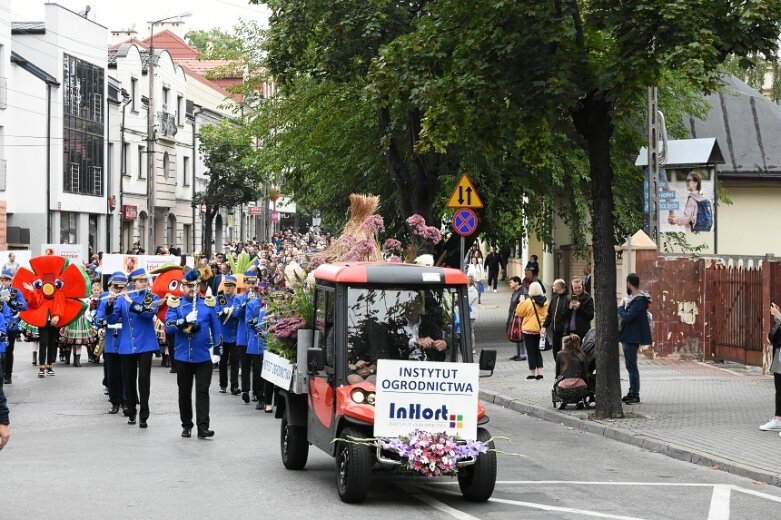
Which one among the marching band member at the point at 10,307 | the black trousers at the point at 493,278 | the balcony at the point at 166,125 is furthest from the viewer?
the balcony at the point at 166,125

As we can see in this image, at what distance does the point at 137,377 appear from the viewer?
16.4 metres

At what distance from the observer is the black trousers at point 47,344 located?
23372mm

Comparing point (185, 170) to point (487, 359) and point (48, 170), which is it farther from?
point (487, 359)

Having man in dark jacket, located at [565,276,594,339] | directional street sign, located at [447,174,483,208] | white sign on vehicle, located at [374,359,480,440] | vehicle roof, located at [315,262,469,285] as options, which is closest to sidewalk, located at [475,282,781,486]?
man in dark jacket, located at [565,276,594,339]

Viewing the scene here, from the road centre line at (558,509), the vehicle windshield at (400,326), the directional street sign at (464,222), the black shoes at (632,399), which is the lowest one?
the black shoes at (632,399)

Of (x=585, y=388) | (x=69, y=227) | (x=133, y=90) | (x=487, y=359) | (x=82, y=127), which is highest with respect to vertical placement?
(x=133, y=90)

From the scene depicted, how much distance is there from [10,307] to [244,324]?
4489 mm

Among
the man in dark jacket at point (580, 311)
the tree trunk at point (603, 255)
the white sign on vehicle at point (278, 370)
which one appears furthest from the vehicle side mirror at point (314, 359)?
the man in dark jacket at point (580, 311)

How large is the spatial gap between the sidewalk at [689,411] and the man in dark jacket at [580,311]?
3.78 feet

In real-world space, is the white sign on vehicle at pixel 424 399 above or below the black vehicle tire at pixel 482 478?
above

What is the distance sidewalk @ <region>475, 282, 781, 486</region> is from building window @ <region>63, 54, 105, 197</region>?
29613 millimetres

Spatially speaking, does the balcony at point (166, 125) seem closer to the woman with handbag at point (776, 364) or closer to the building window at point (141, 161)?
the building window at point (141, 161)

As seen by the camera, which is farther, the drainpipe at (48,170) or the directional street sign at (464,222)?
the drainpipe at (48,170)

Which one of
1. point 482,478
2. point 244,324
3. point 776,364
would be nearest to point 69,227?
point 244,324
